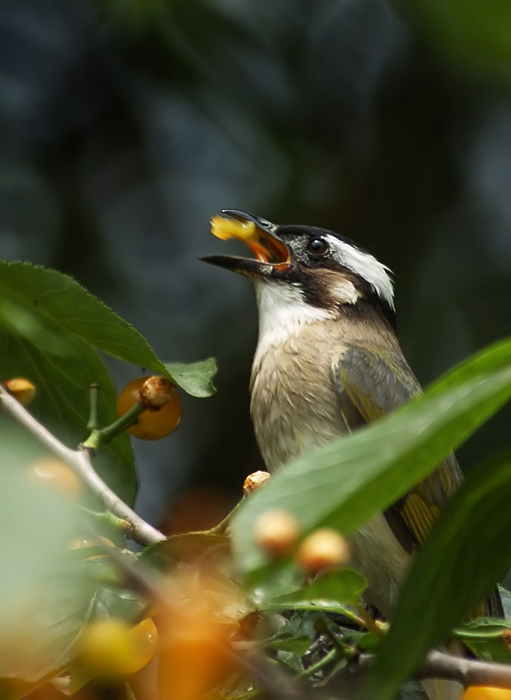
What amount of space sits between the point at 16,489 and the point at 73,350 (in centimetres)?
135

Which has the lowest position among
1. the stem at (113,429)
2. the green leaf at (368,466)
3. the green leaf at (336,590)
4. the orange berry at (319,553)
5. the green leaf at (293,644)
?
the green leaf at (293,644)

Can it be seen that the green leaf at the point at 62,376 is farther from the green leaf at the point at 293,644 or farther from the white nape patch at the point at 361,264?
the white nape patch at the point at 361,264

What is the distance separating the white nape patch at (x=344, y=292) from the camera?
415 cm

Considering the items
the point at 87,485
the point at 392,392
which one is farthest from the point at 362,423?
the point at 87,485

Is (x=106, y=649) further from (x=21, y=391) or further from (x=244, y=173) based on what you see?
(x=244, y=173)

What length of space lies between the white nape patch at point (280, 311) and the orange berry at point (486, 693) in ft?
7.25

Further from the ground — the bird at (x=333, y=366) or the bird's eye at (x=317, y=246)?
the bird's eye at (x=317, y=246)

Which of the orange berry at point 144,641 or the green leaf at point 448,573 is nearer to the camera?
the green leaf at point 448,573

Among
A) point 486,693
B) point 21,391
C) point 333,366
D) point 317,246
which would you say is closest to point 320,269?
point 317,246

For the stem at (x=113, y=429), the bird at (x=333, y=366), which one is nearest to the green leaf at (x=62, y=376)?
the stem at (x=113, y=429)

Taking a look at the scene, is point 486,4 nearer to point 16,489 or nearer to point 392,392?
point 16,489

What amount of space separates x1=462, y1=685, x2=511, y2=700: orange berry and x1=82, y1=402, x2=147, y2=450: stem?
35.2 inches

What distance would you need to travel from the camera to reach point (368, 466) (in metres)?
1.02

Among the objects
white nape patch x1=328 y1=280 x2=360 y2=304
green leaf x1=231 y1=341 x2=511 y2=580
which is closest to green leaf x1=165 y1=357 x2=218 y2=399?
green leaf x1=231 y1=341 x2=511 y2=580
